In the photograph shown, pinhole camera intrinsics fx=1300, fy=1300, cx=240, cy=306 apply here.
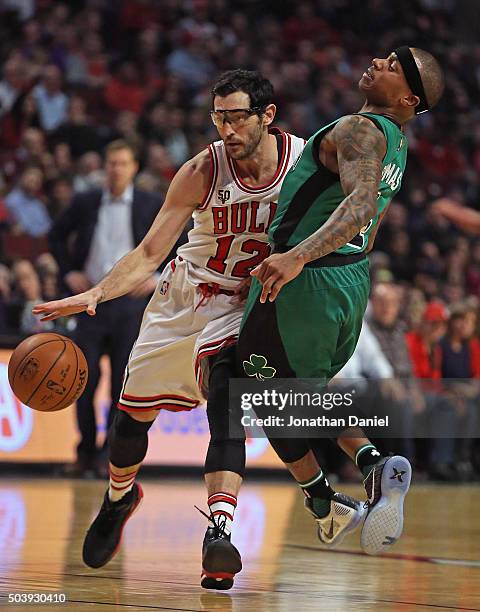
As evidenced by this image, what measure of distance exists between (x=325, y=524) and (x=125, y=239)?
204 inches

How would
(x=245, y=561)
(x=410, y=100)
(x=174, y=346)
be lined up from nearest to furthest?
(x=410, y=100) → (x=174, y=346) → (x=245, y=561)

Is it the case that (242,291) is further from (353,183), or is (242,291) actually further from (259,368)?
(353,183)

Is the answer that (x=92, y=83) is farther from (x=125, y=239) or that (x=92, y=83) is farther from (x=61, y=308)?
(x=61, y=308)

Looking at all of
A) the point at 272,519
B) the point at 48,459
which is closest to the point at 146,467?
the point at 48,459

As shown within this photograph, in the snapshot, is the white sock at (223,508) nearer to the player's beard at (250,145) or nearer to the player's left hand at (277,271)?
the player's left hand at (277,271)

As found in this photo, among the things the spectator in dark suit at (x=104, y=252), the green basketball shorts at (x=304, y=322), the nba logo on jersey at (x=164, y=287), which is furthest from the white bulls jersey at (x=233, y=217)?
the spectator in dark suit at (x=104, y=252)

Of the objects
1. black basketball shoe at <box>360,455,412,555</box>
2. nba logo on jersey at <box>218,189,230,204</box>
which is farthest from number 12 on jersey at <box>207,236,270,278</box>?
black basketball shoe at <box>360,455,412,555</box>

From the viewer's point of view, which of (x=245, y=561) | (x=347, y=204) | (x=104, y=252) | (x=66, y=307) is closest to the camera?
(x=347, y=204)

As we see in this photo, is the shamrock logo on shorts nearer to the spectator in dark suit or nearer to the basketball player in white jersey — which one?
the basketball player in white jersey

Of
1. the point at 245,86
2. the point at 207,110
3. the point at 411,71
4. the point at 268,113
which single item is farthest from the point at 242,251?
the point at 207,110

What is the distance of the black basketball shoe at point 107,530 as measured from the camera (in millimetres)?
5484

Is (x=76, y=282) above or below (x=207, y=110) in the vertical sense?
below

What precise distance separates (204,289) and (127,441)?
77 cm

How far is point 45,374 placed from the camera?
539cm
